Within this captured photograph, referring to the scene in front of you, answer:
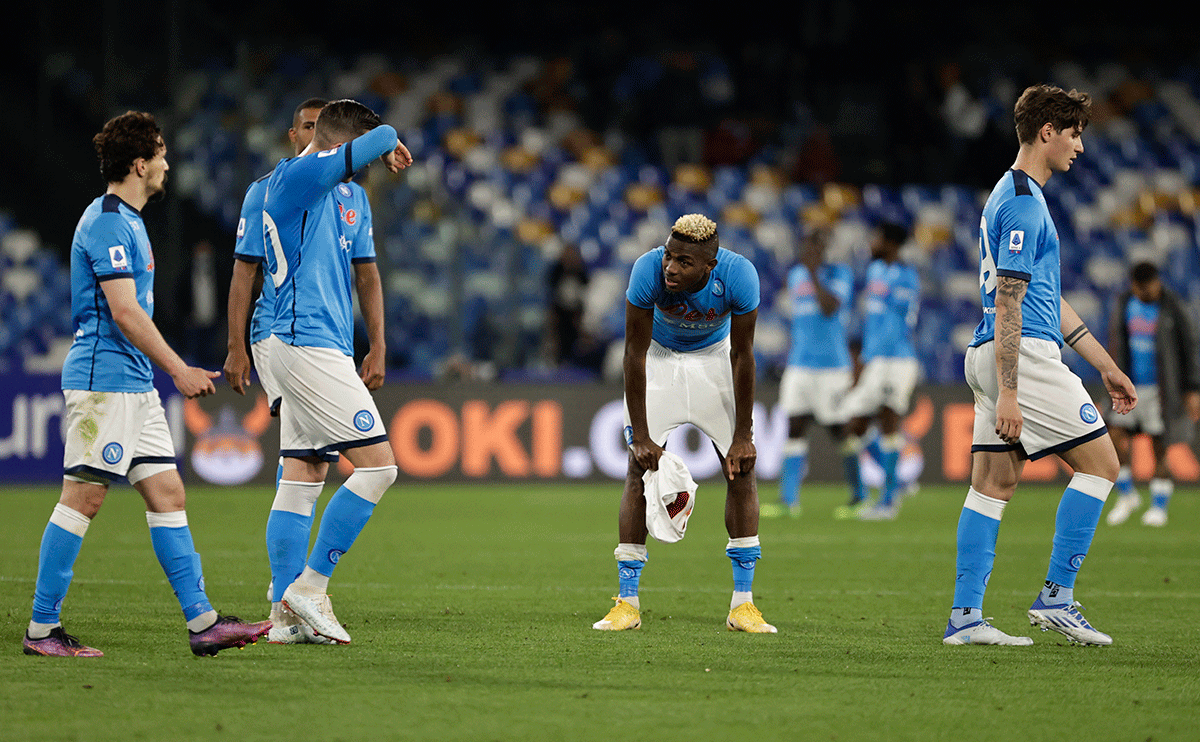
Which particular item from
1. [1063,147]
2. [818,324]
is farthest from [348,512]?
[818,324]

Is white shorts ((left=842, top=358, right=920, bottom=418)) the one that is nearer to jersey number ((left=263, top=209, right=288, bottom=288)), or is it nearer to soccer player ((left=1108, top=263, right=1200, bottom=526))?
soccer player ((left=1108, top=263, right=1200, bottom=526))

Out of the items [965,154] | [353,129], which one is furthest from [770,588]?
[965,154]

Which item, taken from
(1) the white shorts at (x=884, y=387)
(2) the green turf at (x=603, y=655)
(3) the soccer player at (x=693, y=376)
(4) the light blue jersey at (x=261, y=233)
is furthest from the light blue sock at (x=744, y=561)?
(1) the white shorts at (x=884, y=387)

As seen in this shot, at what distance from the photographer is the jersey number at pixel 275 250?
5445mm

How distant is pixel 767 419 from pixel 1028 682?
33.6 feet

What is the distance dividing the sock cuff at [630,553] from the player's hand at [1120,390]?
209 cm

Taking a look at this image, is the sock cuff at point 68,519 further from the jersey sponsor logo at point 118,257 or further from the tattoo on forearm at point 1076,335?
the tattoo on forearm at point 1076,335

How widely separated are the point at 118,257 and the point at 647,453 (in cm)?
231

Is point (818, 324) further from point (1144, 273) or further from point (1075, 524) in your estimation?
point (1075, 524)

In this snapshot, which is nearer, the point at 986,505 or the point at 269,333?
the point at 269,333

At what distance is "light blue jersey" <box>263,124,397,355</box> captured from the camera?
5375mm

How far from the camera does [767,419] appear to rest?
14984mm

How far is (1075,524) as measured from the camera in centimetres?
564

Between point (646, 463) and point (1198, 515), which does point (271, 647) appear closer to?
point (646, 463)
